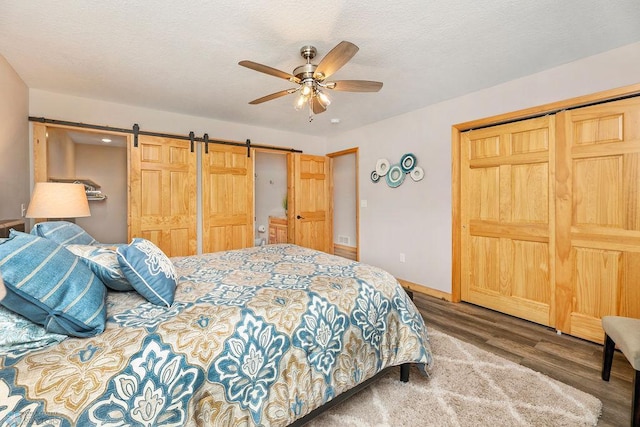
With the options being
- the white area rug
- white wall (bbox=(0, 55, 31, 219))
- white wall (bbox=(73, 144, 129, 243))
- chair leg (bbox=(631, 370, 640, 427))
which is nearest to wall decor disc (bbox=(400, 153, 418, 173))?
the white area rug

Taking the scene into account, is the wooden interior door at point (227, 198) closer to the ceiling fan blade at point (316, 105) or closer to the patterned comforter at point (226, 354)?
the ceiling fan blade at point (316, 105)

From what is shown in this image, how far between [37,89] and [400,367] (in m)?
4.53

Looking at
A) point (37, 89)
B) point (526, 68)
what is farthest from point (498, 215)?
point (37, 89)

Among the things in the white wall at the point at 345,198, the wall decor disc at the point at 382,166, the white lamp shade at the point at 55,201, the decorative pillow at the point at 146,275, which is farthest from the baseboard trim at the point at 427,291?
the white lamp shade at the point at 55,201

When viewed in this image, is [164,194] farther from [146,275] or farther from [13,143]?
[146,275]

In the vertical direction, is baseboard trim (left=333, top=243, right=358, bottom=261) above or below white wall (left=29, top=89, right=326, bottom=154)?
below

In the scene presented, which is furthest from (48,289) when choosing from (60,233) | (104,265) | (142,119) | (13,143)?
(142,119)

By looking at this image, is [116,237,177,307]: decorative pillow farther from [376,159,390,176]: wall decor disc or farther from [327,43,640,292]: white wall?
[376,159,390,176]: wall decor disc

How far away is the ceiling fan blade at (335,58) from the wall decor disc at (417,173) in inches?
82.8

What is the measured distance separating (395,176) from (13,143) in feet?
13.8

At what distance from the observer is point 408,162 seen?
3791 mm

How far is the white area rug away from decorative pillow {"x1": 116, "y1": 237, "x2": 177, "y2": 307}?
1.08 m

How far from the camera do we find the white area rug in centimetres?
153

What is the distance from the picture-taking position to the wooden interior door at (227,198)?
3.96 m
